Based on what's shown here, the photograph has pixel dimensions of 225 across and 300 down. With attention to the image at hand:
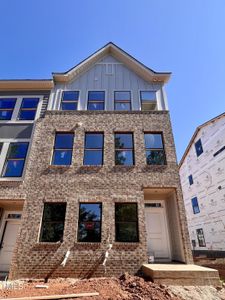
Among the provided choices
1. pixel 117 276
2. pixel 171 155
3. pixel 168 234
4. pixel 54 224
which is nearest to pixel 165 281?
pixel 117 276

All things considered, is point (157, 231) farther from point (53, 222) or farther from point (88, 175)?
point (53, 222)

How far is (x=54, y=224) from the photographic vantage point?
8.47m

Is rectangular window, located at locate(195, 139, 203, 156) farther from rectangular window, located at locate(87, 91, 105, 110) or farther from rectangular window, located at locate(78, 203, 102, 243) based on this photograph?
rectangular window, located at locate(78, 203, 102, 243)

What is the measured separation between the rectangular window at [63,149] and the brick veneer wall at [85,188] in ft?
0.97

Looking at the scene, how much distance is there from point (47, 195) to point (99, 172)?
2649 millimetres

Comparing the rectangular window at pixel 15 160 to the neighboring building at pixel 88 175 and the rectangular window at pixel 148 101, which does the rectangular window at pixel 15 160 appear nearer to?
the neighboring building at pixel 88 175

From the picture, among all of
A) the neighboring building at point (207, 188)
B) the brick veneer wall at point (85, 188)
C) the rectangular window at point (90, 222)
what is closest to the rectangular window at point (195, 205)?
the neighboring building at point (207, 188)

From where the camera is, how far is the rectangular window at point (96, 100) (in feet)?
37.9

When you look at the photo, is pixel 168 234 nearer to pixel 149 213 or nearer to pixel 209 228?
pixel 149 213

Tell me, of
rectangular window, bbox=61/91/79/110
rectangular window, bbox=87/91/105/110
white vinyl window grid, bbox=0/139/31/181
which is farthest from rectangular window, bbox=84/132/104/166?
white vinyl window grid, bbox=0/139/31/181

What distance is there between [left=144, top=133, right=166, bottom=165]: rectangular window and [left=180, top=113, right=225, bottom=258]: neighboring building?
31.1 feet

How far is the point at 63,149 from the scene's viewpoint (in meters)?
10.2

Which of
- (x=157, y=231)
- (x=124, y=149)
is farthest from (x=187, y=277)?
(x=124, y=149)

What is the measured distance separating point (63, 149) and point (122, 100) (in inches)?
183
